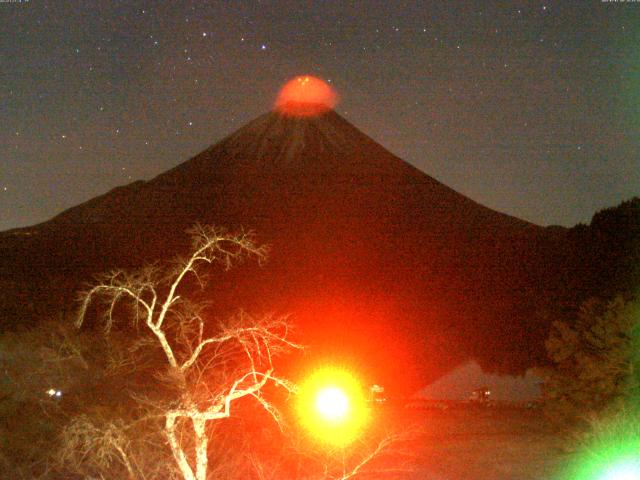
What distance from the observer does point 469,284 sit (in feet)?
137

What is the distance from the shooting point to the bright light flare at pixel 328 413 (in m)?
15.2

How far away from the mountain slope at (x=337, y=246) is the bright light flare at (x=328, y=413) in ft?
19.1

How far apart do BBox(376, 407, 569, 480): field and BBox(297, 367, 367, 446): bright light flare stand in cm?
140

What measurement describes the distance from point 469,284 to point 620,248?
47.0ft

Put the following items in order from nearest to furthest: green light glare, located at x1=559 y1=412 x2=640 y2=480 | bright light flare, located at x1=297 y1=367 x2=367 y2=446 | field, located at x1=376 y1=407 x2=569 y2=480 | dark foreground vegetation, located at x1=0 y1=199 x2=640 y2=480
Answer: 1. dark foreground vegetation, located at x1=0 y1=199 x2=640 y2=480
2. green light glare, located at x1=559 y1=412 x2=640 y2=480
3. bright light flare, located at x1=297 y1=367 x2=367 y2=446
4. field, located at x1=376 y1=407 x2=569 y2=480

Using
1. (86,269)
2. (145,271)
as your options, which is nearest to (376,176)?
(86,269)

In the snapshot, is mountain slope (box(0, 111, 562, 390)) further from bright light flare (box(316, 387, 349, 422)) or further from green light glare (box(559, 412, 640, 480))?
green light glare (box(559, 412, 640, 480))

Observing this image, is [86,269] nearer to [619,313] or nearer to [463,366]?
[463,366]

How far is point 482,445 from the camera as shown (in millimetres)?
19094

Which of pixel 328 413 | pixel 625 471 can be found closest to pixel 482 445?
pixel 328 413

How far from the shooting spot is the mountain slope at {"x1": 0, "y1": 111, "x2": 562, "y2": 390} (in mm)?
33125

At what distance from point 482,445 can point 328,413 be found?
15.0 feet

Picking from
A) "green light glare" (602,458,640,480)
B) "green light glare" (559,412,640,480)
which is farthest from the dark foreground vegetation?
"green light glare" (602,458,640,480)

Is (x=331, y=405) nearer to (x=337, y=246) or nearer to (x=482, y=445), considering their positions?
(x=482, y=445)
